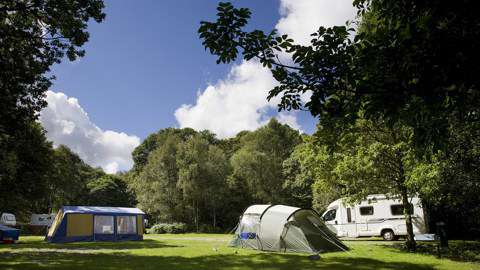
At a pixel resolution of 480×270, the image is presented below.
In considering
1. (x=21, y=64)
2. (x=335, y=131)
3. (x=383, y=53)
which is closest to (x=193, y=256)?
(x=21, y=64)

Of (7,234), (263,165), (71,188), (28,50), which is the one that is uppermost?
(28,50)

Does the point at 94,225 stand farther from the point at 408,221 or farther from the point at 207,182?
the point at 408,221

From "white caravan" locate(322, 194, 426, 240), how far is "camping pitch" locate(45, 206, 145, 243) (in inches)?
487

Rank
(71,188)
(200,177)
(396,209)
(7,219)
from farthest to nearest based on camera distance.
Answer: (71,188)
(200,177)
(7,219)
(396,209)

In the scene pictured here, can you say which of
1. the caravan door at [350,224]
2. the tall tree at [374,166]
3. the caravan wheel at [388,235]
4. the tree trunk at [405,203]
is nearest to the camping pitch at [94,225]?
the caravan door at [350,224]

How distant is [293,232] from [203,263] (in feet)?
13.5

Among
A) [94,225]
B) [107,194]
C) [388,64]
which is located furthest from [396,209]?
[107,194]

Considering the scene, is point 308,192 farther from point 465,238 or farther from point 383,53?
point 383,53

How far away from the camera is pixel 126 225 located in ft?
80.5

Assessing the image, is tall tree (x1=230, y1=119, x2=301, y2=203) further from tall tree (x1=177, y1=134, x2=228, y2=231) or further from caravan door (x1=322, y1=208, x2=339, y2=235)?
caravan door (x1=322, y1=208, x2=339, y2=235)

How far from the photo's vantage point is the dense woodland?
13.5 feet

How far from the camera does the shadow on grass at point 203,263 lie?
37.7 ft

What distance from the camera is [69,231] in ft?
73.2

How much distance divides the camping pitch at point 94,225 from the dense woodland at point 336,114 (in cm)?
357
